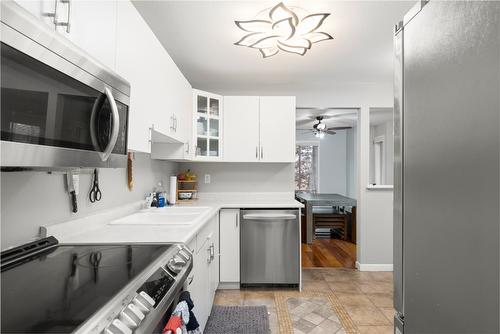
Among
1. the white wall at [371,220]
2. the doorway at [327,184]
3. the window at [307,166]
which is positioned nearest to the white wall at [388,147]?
the doorway at [327,184]

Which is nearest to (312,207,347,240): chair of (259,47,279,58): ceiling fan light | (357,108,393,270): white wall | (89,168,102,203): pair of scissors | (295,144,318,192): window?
(357,108,393,270): white wall

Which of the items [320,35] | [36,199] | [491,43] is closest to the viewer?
[491,43]

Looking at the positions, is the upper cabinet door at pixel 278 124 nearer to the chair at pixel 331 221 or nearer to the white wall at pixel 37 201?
the white wall at pixel 37 201

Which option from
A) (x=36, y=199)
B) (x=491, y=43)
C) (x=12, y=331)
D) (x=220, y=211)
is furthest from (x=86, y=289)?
(x=220, y=211)

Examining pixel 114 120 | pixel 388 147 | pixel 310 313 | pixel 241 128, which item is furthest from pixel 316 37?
pixel 388 147

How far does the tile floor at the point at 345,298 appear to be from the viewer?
7.18ft

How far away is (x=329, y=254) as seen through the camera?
4125 millimetres

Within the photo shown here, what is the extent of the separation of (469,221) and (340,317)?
2.15 metres

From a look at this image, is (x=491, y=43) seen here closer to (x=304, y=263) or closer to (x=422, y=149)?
(x=422, y=149)

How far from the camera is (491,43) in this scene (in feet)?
1.62

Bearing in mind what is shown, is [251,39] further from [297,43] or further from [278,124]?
[278,124]

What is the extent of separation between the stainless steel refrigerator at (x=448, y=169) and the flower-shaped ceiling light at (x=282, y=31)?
3.74ft

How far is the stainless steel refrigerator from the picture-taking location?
19.8 inches

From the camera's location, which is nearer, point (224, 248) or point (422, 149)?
point (422, 149)
